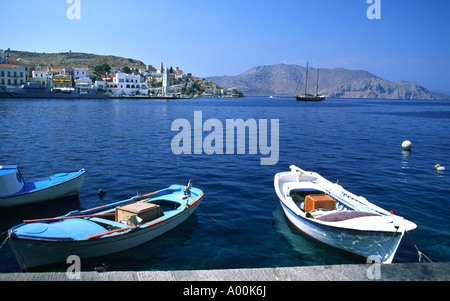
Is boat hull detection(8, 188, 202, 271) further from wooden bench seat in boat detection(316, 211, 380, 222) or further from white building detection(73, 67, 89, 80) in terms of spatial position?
white building detection(73, 67, 89, 80)

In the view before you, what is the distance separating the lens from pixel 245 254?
1195cm

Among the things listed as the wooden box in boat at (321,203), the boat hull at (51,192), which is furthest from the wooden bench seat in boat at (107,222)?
the wooden box in boat at (321,203)

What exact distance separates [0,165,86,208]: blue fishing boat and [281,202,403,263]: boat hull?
1220 cm

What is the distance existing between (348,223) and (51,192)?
14.2 m

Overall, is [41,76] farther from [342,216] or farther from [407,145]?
[342,216]

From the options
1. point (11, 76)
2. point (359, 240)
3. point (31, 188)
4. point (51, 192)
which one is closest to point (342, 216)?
point (359, 240)

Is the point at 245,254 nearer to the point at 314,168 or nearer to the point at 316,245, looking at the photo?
the point at 316,245

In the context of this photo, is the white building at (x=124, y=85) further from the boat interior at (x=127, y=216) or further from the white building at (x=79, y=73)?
the boat interior at (x=127, y=216)

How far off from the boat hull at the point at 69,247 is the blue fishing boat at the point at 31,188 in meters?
6.32

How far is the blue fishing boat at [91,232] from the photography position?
9812mm

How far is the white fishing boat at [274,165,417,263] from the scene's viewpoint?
1009 cm

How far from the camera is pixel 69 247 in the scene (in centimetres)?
1021

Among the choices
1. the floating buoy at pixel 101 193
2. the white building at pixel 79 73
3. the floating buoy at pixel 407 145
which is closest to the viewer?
the floating buoy at pixel 101 193
